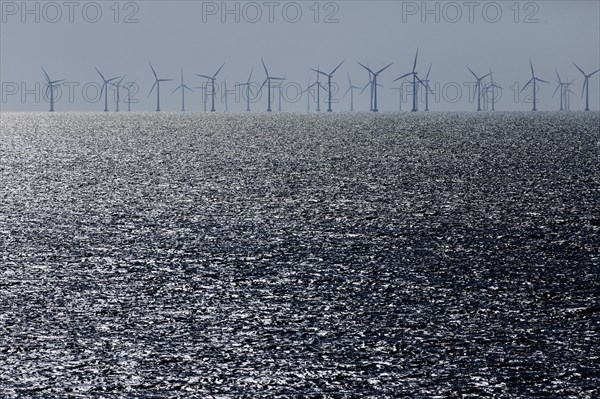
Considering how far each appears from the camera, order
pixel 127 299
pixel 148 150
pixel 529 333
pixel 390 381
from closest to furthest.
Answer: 1. pixel 390 381
2. pixel 529 333
3. pixel 127 299
4. pixel 148 150

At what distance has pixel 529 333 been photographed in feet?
46.3

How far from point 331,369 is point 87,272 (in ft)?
26.9

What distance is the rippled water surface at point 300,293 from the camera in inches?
471

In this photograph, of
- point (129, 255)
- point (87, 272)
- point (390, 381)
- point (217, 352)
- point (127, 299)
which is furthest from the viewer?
point (129, 255)

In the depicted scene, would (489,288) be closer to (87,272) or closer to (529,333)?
(529,333)

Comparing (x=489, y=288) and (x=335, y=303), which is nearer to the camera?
(x=335, y=303)

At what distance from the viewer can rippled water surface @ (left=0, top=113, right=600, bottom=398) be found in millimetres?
11961

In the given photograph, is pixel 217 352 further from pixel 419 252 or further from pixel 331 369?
pixel 419 252

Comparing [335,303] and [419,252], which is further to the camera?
[419,252]

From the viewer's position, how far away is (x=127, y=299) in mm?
16625

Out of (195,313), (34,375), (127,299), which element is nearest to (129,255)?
(127,299)

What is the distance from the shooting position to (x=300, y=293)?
1719 cm

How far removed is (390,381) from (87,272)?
8981 millimetres

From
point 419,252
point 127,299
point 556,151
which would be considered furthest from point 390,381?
point 556,151
